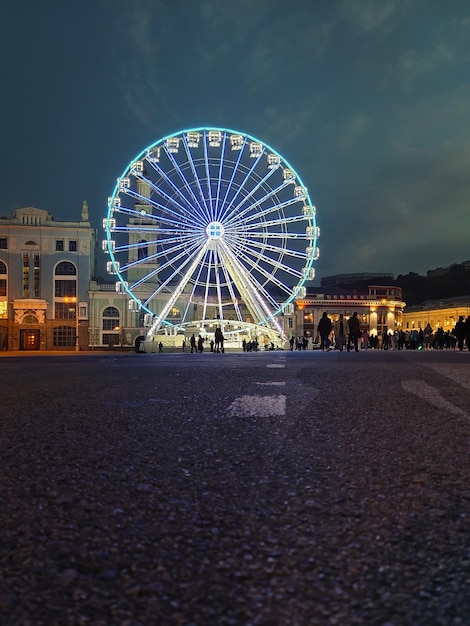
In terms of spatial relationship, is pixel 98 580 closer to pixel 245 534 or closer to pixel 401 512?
pixel 245 534

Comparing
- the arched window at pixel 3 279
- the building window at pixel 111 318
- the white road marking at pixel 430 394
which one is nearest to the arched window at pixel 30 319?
the arched window at pixel 3 279

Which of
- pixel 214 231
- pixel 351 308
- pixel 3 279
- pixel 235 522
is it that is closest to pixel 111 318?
pixel 3 279

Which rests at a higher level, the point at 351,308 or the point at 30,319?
the point at 351,308

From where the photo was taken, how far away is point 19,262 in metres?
60.6

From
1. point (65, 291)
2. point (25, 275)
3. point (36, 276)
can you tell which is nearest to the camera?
point (25, 275)

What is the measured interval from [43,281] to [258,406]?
193ft

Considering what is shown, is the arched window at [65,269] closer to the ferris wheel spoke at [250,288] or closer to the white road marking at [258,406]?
the ferris wheel spoke at [250,288]

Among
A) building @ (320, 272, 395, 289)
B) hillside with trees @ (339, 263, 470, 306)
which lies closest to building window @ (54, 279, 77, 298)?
hillside with trees @ (339, 263, 470, 306)

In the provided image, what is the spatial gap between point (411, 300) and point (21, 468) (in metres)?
143

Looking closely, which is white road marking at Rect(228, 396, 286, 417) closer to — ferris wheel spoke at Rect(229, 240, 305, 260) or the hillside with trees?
ferris wheel spoke at Rect(229, 240, 305, 260)

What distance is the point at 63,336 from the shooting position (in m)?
61.3

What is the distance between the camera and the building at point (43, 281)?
197 ft

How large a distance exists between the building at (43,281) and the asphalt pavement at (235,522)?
58464 millimetres

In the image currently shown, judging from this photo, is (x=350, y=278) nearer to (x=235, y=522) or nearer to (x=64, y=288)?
(x=64, y=288)
